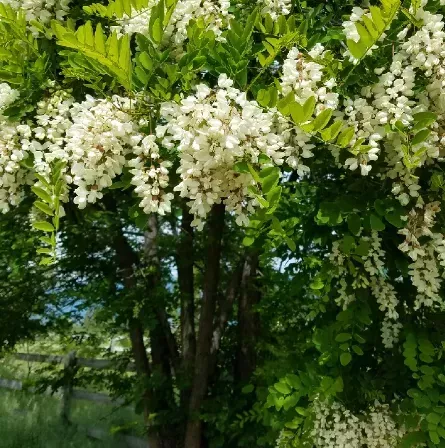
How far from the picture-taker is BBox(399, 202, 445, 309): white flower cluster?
61.1 inches

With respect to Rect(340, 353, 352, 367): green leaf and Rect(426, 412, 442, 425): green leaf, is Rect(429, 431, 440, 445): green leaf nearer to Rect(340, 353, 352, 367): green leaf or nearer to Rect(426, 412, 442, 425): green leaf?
Rect(426, 412, 442, 425): green leaf

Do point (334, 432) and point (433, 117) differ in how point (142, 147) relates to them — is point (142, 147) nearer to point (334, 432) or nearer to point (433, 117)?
point (433, 117)

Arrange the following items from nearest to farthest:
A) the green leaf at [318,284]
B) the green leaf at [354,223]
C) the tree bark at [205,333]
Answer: the green leaf at [354,223], the green leaf at [318,284], the tree bark at [205,333]

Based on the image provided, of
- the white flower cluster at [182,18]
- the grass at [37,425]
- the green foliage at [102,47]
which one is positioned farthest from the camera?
the grass at [37,425]

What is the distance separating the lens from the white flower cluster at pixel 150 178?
49.4 inches

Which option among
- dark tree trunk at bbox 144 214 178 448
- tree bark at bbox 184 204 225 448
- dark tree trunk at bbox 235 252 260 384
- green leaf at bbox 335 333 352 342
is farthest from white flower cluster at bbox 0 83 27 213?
dark tree trunk at bbox 235 252 260 384

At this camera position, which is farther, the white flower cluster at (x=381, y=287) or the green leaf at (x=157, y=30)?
the white flower cluster at (x=381, y=287)

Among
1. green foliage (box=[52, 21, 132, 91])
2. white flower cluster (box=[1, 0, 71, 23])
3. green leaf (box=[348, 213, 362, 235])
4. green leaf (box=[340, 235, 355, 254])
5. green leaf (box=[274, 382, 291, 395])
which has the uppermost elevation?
white flower cluster (box=[1, 0, 71, 23])

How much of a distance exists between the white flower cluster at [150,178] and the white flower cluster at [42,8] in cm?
50

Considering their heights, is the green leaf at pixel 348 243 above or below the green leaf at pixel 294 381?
above

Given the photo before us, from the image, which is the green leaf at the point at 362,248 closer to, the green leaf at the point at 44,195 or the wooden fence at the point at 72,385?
the green leaf at the point at 44,195

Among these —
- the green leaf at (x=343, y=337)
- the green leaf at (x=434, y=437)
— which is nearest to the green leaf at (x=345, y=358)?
the green leaf at (x=343, y=337)

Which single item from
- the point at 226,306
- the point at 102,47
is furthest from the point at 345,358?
the point at 226,306

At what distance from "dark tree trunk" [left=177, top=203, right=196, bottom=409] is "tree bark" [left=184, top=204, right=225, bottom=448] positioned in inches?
5.1
